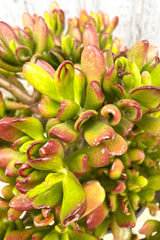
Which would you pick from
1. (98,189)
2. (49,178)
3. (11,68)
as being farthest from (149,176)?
(11,68)

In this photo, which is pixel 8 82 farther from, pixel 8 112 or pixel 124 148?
pixel 124 148

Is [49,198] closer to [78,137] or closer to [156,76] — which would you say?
[78,137]

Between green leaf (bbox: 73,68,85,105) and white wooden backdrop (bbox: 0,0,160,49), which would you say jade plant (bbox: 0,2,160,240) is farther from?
white wooden backdrop (bbox: 0,0,160,49)

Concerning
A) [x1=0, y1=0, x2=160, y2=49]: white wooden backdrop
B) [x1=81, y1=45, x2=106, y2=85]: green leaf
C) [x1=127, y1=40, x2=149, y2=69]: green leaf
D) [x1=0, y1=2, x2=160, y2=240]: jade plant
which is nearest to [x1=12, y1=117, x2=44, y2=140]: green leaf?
[x1=0, y1=2, x2=160, y2=240]: jade plant

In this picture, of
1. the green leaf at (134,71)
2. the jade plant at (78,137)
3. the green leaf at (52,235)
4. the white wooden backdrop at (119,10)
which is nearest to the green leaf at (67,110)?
the jade plant at (78,137)

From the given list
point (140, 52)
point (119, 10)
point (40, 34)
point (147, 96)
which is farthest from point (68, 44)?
point (119, 10)
